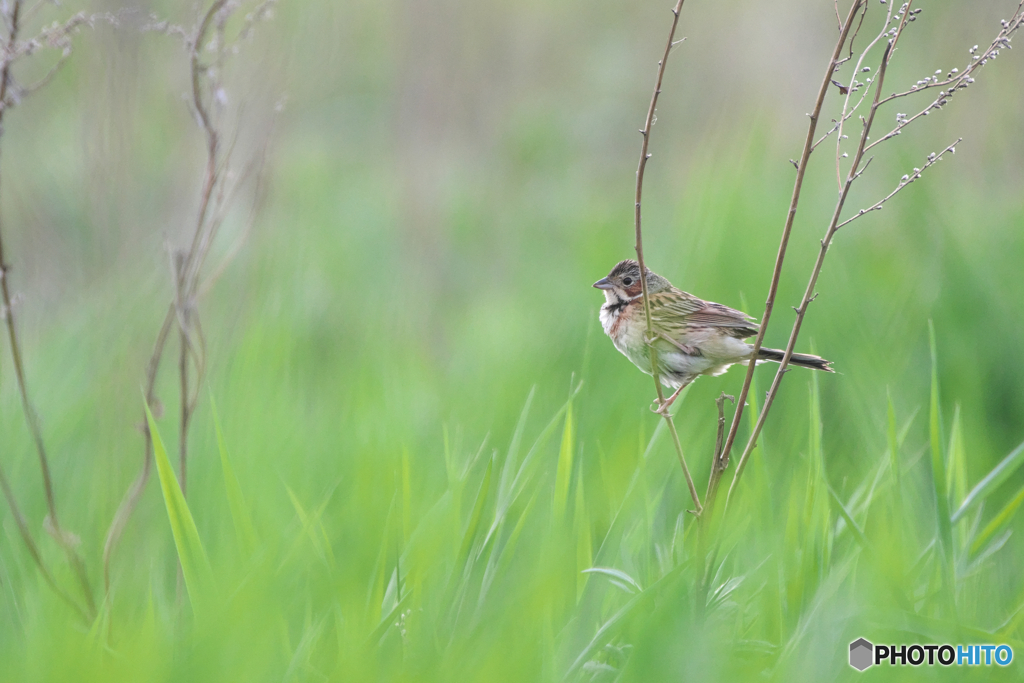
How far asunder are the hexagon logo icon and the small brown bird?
782mm

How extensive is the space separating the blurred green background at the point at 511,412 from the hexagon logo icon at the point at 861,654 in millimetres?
48

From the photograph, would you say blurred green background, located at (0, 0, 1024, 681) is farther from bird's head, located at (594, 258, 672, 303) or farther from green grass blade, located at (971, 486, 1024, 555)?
bird's head, located at (594, 258, 672, 303)

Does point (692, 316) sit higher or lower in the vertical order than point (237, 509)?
higher

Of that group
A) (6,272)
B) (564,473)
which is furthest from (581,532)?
(6,272)

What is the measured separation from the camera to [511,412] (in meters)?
2.75

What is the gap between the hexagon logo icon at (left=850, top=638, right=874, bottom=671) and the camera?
158 cm

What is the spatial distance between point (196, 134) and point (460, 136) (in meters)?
5.99

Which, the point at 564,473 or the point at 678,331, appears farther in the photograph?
the point at 678,331

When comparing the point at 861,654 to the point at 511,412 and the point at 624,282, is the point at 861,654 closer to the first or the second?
the point at 511,412

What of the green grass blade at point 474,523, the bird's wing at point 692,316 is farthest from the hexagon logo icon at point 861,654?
the bird's wing at point 692,316

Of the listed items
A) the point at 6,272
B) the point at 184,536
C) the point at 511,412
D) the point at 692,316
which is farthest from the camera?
the point at 692,316

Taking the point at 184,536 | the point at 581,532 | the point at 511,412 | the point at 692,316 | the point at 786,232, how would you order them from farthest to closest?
1. the point at 692,316
2. the point at 511,412
3. the point at 581,532
4. the point at 184,536
5. the point at 786,232

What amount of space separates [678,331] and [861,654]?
1334 millimetres

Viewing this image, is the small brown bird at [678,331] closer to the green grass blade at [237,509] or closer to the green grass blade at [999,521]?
Answer: the green grass blade at [999,521]
